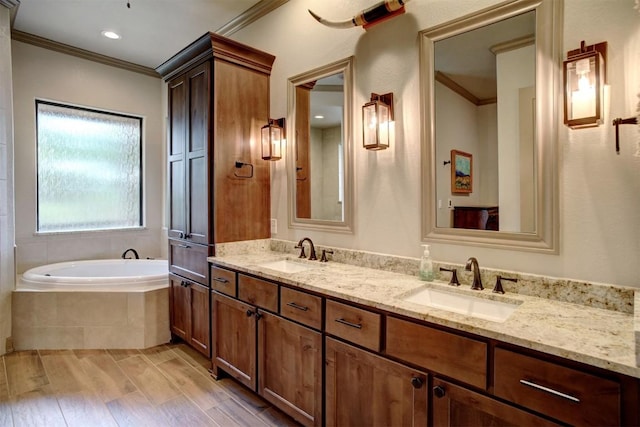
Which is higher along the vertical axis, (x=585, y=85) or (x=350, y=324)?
(x=585, y=85)

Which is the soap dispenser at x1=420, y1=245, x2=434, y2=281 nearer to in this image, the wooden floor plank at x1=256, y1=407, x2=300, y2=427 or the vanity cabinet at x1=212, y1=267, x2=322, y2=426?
the vanity cabinet at x1=212, y1=267, x2=322, y2=426

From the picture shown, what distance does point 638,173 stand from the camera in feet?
4.44

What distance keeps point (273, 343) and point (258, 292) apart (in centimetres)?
31

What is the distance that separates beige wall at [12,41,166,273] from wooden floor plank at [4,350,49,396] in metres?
1.20

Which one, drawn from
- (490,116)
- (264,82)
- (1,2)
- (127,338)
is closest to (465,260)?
(490,116)

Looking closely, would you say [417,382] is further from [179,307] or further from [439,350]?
[179,307]

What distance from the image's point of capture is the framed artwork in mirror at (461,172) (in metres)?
1.83

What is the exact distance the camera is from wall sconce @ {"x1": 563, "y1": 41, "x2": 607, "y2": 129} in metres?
1.34

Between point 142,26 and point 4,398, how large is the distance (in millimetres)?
3317

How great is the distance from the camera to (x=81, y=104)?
13.1 feet

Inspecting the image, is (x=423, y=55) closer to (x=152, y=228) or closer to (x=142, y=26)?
(x=142, y=26)

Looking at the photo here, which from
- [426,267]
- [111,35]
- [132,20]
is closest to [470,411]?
[426,267]

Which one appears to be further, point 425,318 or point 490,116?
point 490,116

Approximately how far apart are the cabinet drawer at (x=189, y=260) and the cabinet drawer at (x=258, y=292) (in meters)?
0.50
